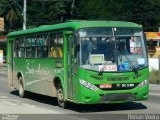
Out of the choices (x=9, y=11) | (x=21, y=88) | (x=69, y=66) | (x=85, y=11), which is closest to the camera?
(x=69, y=66)

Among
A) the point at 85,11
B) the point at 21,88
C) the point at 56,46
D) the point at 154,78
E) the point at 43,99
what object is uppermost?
the point at 85,11

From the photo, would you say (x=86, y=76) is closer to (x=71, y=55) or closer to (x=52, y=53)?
(x=71, y=55)

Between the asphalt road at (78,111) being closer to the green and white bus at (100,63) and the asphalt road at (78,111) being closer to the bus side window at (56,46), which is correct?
the green and white bus at (100,63)

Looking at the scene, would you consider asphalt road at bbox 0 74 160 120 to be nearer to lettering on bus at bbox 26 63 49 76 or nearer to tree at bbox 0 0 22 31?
lettering on bus at bbox 26 63 49 76

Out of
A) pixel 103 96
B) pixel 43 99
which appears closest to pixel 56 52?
pixel 103 96

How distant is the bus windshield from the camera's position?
14883mm

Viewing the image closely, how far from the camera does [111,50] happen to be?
593 inches

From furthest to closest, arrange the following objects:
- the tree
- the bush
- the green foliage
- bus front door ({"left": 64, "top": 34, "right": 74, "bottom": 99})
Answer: the tree → the green foliage → the bush → bus front door ({"left": 64, "top": 34, "right": 74, "bottom": 99})

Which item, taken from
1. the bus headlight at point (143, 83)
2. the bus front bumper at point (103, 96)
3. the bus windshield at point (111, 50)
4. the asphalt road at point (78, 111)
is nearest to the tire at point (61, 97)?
the asphalt road at point (78, 111)

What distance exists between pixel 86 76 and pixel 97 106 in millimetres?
2349

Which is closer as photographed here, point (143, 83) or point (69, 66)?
point (143, 83)

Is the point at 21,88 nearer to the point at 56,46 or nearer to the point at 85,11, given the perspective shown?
the point at 56,46

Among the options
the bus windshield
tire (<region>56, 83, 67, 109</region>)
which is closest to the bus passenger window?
tire (<region>56, 83, 67, 109</region>)

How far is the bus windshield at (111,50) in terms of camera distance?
1488cm
